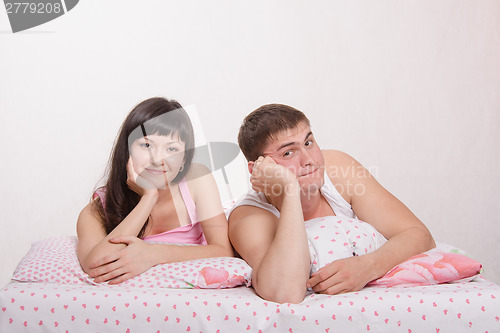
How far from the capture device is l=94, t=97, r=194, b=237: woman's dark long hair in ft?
5.37

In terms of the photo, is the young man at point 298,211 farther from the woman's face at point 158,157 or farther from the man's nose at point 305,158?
the woman's face at point 158,157

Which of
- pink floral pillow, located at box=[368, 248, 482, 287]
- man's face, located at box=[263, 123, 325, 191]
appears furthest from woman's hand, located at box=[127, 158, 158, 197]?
pink floral pillow, located at box=[368, 248, 482, 287]

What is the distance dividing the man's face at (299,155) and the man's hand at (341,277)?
12.1 inches

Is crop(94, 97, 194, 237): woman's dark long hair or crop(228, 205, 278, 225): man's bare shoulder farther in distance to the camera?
crop(94, 97, 194, 237): woman's dark long hair

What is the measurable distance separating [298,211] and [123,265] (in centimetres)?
50

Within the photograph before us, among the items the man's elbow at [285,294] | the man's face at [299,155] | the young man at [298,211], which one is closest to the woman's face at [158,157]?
the young man at [298,211]

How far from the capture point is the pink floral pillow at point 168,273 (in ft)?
4.27

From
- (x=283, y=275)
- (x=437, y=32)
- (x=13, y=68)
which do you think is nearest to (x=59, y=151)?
(x=13, y=68)

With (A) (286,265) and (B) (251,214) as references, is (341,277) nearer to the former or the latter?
(A) (286,265)

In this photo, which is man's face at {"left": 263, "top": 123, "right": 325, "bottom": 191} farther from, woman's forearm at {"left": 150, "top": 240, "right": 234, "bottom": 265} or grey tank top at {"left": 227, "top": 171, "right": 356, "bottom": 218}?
woman's forearm at {"left": 150, "top": 240, "right": 234, "bottom": 265}

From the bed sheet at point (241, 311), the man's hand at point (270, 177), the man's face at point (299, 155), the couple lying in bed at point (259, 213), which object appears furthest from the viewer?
the man's face at point (299, 155)

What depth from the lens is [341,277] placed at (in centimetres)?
122

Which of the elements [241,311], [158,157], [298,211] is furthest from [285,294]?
[158,157]

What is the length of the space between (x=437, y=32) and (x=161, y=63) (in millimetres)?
1611
